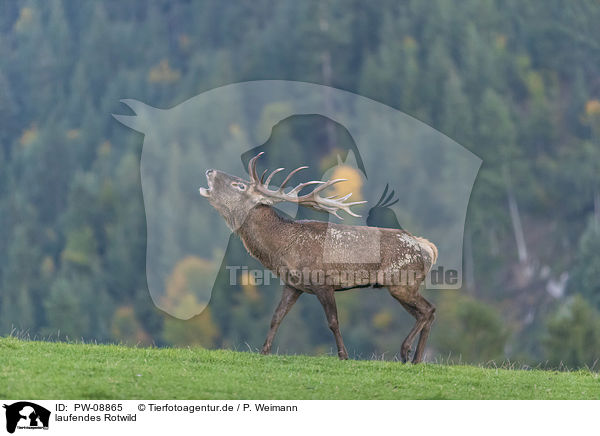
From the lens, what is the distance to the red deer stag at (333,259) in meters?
16.0

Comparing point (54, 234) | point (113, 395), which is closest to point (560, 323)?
point (113, 395)

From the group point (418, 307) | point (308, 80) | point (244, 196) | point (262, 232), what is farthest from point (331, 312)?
point (308, 80)

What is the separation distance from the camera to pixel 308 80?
11581 cm

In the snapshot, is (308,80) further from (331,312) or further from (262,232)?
(331,312)

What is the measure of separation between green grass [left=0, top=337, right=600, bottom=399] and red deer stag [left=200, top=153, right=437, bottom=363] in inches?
33.6

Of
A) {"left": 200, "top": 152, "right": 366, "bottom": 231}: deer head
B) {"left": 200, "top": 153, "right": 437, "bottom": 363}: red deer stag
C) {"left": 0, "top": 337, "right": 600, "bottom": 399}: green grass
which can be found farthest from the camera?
{"left": 200, "top": 152, "right": 366, "bottom": 231}: deer head

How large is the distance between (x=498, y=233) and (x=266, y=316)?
23716mm

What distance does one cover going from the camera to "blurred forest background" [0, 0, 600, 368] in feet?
276

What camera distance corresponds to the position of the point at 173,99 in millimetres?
123125

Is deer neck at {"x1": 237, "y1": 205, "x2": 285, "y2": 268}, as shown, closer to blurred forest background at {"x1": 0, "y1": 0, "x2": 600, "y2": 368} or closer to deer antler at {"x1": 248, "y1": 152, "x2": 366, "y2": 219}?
deer antler at {"x1": 248, "y1": 152, "x2": 366, "y2": 219}

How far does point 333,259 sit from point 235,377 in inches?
125

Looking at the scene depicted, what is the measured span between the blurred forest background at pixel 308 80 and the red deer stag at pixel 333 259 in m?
48.5

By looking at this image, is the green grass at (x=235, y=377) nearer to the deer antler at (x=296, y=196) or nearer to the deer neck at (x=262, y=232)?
the deer neck at (x=262, y=232)

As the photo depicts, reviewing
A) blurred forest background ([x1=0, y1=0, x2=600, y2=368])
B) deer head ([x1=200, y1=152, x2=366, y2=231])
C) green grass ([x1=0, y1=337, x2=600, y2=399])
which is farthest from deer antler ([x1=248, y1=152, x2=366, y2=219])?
blurred forest background ([x1=0, y1=0, x2=600, y2=368])
